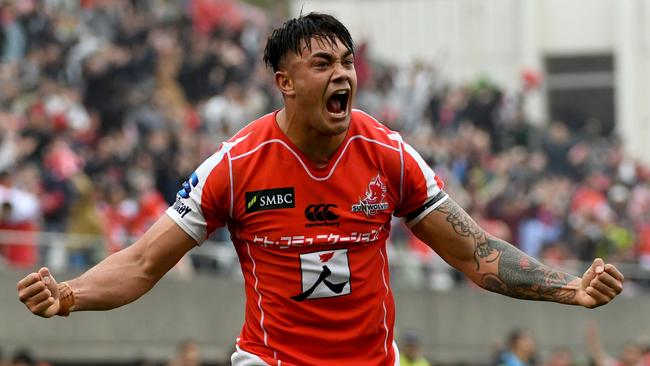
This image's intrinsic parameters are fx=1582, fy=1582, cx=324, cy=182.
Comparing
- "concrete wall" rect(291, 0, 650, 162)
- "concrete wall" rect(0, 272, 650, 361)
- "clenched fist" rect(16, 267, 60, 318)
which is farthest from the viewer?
"concrete wall" rect(291, 0, 650, 162)

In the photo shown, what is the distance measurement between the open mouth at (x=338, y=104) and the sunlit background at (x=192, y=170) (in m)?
7.26

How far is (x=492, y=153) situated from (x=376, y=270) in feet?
60.4

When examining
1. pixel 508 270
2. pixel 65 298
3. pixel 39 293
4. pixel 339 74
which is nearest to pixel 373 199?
pixel 339 74

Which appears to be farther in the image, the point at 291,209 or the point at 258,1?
the point at 258,1

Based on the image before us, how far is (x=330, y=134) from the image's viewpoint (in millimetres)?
7316

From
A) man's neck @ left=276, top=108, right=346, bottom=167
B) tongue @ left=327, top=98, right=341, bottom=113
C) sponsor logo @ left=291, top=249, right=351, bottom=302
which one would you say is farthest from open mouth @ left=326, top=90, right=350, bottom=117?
sponsor logo @ left=291, top=249, right=351, bottom=302

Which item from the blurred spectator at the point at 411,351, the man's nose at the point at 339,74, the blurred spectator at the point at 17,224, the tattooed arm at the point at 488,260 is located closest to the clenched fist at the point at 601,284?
the tattooed arm at the point at 488,260

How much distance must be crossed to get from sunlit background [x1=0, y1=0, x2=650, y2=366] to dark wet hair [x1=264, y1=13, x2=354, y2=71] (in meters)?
→ 7.16

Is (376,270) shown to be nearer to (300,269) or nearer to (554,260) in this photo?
(300,269)

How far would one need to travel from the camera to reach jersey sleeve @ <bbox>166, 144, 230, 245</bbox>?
7391 mm

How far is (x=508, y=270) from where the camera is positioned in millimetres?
7633

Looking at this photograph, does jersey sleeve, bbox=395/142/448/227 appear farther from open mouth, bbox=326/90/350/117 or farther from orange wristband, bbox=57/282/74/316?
orange wristband, bbox=57/282/74/316

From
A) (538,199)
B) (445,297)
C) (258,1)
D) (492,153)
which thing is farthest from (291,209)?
(258,1)

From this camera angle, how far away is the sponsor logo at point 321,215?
7402mm
